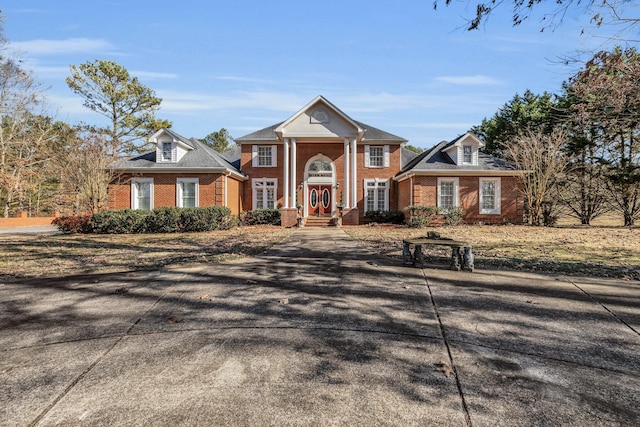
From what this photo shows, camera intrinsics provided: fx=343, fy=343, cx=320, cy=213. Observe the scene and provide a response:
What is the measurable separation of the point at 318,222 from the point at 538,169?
43.9 feet

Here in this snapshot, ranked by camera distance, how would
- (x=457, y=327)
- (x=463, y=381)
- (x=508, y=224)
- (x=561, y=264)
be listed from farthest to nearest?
(x=508, y=224), (x=561, y=264), (x=457, y=327), (x=463, y=381)

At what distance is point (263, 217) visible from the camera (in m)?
22.8

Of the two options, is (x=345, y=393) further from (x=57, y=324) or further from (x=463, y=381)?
(x=57, y=324)

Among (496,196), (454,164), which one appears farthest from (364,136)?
(496,196)

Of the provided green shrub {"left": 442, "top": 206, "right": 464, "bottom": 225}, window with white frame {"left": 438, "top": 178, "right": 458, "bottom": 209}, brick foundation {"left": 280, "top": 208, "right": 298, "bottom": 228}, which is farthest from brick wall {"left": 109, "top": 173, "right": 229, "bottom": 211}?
green shrub {"left": 442, "top": 206, "right": 464, "bottom": 225}

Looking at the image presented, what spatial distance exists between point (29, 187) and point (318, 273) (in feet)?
78.6

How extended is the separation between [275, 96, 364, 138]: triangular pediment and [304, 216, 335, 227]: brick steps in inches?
205

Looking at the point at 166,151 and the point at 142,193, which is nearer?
the point at 142,193

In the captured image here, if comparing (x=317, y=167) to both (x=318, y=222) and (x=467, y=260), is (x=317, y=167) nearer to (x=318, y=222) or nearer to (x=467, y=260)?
(x=318, y=222)

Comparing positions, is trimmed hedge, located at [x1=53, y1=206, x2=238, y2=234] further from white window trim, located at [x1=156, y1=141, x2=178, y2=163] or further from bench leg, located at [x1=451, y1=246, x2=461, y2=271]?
bench leg, located at [x1=451, y1=246, x2=461, y2=271]

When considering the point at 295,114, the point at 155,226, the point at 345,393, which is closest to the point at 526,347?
the point at 345,393

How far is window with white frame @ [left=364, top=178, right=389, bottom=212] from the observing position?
24.4 meters

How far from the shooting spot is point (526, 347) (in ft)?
11.0

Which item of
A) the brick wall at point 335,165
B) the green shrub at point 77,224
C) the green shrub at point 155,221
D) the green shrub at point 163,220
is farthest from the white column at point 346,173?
the green shrub at point 77,224
